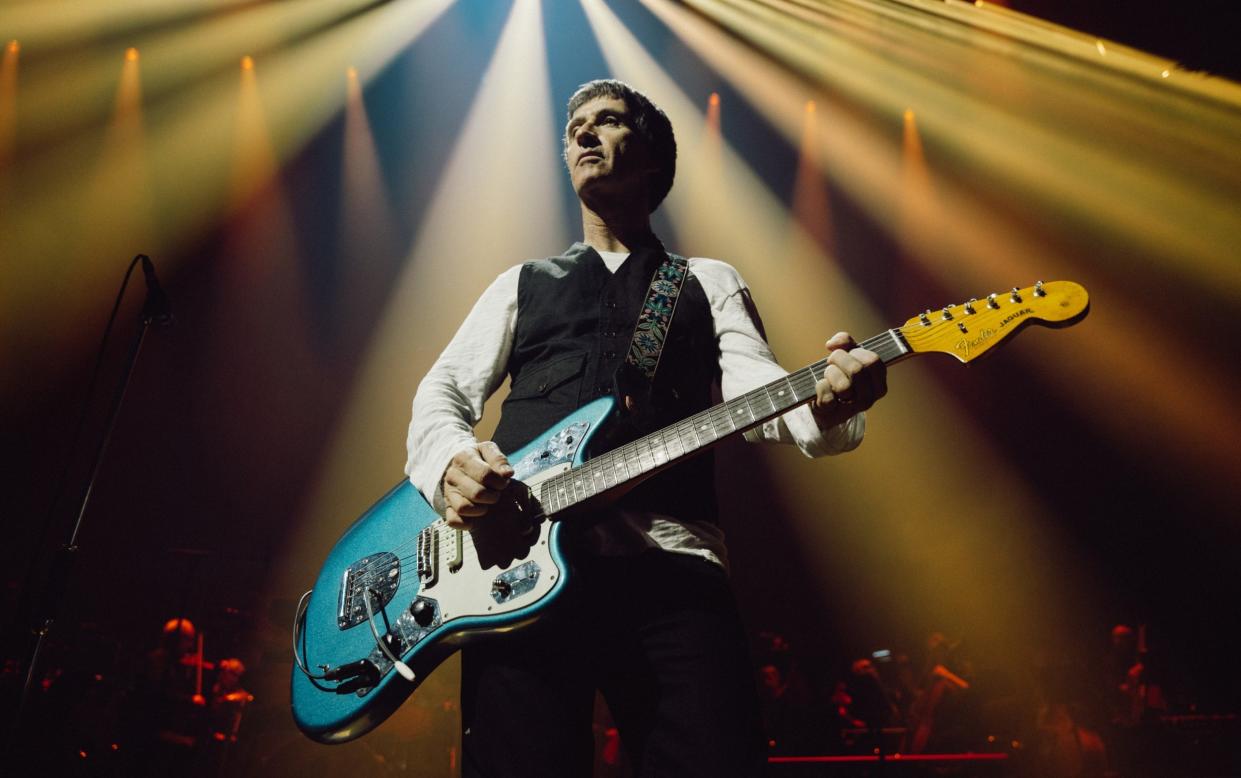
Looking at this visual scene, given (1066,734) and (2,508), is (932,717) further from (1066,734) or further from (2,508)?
(2,508)

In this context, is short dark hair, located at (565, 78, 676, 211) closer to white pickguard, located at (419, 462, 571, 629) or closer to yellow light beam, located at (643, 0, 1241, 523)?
white pickguard, located at (419, 462, 571, 629)

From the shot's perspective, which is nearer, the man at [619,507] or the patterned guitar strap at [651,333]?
the man at [619,507]

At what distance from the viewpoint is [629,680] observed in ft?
5.08

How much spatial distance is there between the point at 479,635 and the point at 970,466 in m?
9.94

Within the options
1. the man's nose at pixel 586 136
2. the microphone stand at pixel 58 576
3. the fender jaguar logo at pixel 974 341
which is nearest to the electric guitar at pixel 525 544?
the fender jaguar logo at pixel 974 341

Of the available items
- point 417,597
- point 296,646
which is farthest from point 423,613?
point 296,646

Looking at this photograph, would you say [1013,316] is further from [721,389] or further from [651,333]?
[651,333]

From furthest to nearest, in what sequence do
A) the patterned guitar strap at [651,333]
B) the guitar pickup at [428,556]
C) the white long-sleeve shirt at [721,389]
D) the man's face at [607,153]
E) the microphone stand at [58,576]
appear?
1. the microphone stand at [58,576]
2. the man's face at [607,153]
3. the patterned guitar strap at [651,333]
4. the guitar pickup at [428,556]
5. the white long-sleeve shirt at [721,389]

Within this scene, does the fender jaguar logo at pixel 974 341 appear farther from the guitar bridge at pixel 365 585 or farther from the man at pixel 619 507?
the guitar bridge at pixel 365 585

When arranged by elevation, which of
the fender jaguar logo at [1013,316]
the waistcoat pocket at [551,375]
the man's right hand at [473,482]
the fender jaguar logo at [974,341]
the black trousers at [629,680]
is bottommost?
the black trousers at [629,680]

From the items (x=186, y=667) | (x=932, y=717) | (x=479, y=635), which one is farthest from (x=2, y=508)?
(x=932, y=717)

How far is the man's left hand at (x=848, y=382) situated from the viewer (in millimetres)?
1562

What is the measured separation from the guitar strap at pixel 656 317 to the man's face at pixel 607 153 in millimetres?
392

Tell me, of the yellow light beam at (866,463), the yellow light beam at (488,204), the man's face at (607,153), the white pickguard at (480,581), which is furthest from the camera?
the yellow light beam at (866,463)
